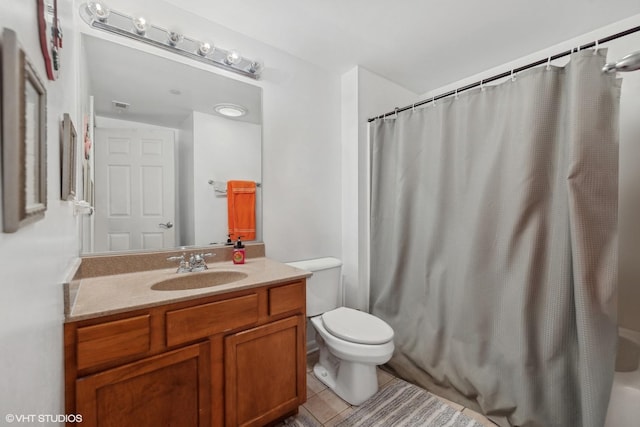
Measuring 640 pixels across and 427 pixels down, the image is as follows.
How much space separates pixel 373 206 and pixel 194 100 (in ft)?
4.85

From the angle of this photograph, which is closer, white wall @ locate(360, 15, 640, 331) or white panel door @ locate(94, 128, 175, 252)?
white panel door @ locate(94, 128, 175, 252)

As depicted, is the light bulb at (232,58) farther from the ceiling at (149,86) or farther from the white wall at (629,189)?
the white wall at (629,189)

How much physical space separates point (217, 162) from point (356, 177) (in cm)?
109

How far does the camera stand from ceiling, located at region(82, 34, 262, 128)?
1362 millimetres

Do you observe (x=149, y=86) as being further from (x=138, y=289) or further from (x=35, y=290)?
(x=35, y=290)

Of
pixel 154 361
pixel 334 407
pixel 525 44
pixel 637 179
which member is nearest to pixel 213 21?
pixel 154 361

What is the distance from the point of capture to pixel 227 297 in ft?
3.85

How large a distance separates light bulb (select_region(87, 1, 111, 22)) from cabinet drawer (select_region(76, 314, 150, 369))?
4.61 ft

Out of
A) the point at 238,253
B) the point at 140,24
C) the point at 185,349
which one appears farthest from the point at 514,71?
the point at 185,349

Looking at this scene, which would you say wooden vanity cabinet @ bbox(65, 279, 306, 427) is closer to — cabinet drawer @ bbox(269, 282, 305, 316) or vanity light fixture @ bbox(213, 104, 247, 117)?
cabinet drawer @ bbox(269, 282, 305, 316)

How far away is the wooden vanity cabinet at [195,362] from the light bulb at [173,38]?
1.41 meters

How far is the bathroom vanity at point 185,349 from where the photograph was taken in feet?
2.97

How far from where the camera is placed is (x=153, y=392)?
1.01 meters

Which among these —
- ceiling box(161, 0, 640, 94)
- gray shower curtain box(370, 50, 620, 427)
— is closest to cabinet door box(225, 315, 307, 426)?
gray shower curtain box(370, 50, 620, 427)
